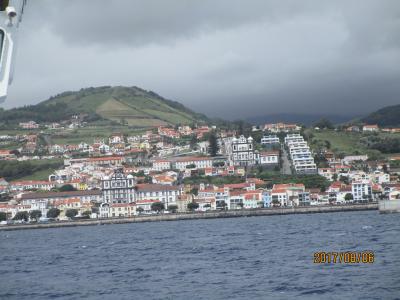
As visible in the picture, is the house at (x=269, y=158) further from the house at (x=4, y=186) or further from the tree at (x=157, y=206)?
the house at (x=4, y=186)

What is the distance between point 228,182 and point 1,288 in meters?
80.9

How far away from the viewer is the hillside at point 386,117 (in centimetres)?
18612

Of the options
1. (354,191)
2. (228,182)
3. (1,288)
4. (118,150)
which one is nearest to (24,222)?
(228,182)

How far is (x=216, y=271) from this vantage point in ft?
91.7

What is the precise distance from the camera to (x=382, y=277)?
74.6 ft

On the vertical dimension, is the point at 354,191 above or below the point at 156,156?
below

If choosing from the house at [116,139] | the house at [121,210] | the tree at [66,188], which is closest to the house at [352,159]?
the house at [121,210]

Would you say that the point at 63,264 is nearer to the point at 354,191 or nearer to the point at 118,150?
the point at 354,191

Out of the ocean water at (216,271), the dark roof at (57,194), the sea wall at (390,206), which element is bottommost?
the ocean water at (216,271)
